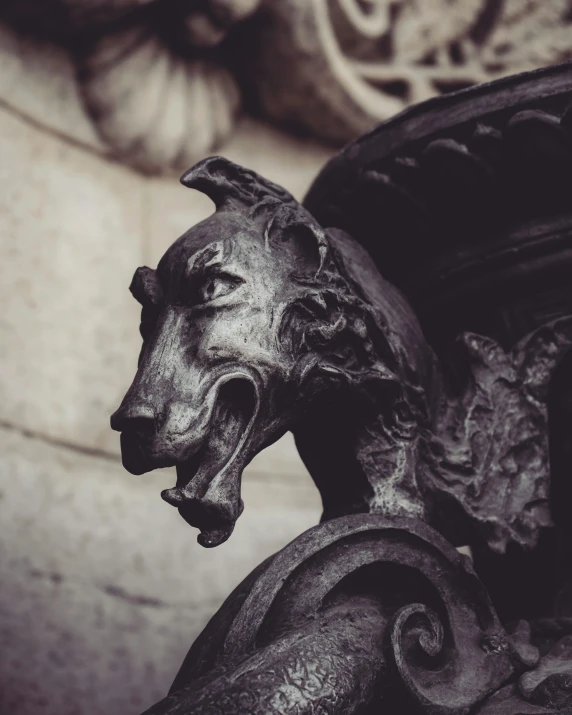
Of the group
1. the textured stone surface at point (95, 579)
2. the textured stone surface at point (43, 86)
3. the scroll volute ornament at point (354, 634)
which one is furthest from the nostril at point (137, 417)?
the textured stone surface at point (43, 86)

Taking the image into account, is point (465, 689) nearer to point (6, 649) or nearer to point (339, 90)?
point (6, 649)

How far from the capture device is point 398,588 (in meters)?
0.73

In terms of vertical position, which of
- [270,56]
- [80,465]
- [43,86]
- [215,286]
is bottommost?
[80,465]

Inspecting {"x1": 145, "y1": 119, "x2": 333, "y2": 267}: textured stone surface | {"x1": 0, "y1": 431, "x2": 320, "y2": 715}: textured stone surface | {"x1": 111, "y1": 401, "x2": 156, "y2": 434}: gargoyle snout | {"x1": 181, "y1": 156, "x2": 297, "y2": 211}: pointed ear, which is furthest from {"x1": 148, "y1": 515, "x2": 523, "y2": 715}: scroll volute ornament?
{"x1": 145, "y1": 119, "x2": 333, "y2": 267}: textured stone surface

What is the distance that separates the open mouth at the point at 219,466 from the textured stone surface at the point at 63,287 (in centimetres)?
77

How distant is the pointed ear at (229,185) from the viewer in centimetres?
77

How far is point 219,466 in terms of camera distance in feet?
2.24


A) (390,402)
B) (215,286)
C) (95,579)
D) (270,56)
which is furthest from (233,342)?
(270,56)

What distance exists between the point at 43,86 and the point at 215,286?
37.5 inches

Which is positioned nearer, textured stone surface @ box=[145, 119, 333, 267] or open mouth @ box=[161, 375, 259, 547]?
open mouth @ box=[161, 375, 259, 547]

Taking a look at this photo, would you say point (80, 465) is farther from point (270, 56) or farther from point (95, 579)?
point (270, 56)

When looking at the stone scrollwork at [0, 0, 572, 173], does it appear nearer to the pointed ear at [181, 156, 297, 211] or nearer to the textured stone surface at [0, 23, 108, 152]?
the textured stone surface at [0, 23, 108, 152]

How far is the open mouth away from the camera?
0.67 meters

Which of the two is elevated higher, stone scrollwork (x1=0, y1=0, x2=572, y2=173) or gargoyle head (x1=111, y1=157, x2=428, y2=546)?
stone scrollwork (x1=0, y1=0, x2=572, y2=173)
